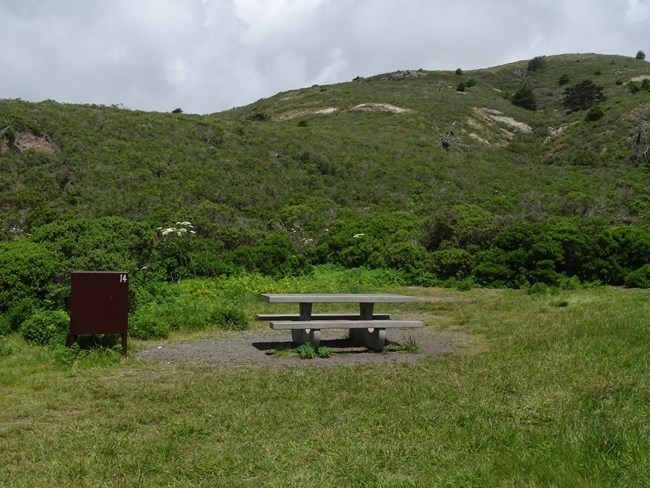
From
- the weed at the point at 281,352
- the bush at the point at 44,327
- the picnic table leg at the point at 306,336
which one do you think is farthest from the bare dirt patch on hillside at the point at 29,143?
the weed at the point at 281,352

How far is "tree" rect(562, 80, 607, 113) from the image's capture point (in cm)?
5422

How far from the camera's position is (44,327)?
772 centimetres


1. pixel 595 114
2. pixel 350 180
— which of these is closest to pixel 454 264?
pixel 350 180

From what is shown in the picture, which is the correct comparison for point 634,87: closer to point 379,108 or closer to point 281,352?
point 379,108

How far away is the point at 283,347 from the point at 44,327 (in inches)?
111

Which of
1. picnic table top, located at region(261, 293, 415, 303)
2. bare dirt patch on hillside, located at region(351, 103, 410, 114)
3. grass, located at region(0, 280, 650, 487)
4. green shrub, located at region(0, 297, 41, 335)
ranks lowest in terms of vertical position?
grass, located at region(0, 280, 650, 487)

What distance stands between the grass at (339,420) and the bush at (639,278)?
665 cm

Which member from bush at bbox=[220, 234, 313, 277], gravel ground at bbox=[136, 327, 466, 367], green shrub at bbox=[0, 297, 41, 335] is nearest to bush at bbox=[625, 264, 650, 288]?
gravel ground at bbox=[136, 327, 466, 367]

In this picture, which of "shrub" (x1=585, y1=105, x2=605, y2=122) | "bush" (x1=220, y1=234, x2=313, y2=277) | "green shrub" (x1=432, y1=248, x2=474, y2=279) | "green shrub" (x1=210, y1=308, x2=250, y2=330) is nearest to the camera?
"green shrub" (x1=210, y1=308, x2=250, y2=330)

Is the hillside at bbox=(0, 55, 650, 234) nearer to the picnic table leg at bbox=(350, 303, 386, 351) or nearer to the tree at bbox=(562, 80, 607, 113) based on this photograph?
the tree at bbox=(562, 80, 607, 113)

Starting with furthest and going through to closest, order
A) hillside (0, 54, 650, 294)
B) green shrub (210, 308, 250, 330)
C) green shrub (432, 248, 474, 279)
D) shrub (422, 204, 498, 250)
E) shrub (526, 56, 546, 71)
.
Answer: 1. shrub (526, 56, 546, 71)
2. shrub (422, 204, 498, 250)
3. hillside (0, 54, 650, 294)
4. green shrub (432, 248, 474, 279)
5. green shrub (210, 308, 250, 330)

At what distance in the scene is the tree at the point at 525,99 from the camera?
59.5m

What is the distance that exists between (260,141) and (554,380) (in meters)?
28.7

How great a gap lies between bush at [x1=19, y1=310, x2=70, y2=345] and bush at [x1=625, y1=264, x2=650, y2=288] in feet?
36.9
